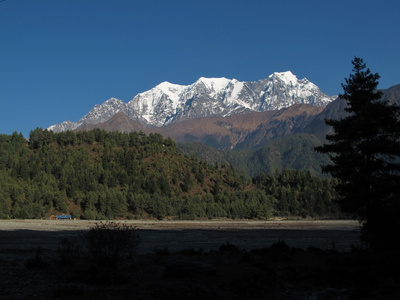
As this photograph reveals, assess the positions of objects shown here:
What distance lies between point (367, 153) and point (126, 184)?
380 feet

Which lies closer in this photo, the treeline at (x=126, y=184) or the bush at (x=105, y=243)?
the bush at (x=105, y=243)

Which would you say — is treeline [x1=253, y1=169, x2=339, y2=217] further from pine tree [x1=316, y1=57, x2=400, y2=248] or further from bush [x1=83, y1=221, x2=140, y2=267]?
bush [x1=83, y1=221, x2=140, y2=267]

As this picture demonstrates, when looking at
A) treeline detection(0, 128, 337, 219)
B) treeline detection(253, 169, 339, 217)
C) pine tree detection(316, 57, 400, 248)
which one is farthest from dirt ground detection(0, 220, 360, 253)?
treeline detection(253, 169, 339, 217)

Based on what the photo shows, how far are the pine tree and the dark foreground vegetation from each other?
4200mm

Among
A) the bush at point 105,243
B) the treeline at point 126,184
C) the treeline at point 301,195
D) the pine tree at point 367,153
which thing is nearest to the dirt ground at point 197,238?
the pine tree at point 367,153

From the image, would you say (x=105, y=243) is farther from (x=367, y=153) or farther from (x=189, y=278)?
(x=367, y=153)

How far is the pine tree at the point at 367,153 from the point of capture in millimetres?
23422

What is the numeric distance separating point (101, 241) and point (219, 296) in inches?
255

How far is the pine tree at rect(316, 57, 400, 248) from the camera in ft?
76.8

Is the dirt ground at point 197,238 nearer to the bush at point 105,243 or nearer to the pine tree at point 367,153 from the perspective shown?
the pine tree at point 367,153

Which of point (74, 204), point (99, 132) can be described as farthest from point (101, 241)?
point (99, 132)

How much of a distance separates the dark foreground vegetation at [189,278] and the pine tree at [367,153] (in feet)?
13.8

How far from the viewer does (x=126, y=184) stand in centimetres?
13512

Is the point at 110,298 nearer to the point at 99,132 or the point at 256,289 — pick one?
the point at 256,289
